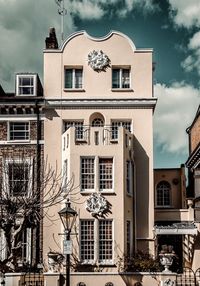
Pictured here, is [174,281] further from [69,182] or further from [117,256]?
[69,182]

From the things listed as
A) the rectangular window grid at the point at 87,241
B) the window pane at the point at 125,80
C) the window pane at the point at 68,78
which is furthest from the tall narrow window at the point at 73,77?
the rectangular window grid at the point at 87,241

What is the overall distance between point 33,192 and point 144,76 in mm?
10319

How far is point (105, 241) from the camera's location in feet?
→ 105

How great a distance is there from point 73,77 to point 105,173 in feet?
22.8

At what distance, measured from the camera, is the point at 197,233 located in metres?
33.7

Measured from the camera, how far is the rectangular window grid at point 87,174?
107 ft

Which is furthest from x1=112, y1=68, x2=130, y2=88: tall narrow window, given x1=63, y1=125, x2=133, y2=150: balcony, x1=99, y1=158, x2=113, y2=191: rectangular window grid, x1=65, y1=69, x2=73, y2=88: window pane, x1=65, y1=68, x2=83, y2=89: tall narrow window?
x1=99, y1=158, x2=113, y2=191: rectangular window grid

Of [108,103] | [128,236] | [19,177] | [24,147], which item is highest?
[108,103]

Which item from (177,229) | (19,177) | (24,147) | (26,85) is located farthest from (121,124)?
(177,229)

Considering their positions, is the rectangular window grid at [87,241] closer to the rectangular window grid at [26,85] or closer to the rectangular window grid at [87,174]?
the rectangular window grid at [87,174]

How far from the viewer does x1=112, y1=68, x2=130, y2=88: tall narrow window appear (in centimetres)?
3559

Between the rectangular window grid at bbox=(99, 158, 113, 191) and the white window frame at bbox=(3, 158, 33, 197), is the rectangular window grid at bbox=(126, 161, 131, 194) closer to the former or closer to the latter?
the rectangular window grid at bbox=(99, 158, 113, 191)

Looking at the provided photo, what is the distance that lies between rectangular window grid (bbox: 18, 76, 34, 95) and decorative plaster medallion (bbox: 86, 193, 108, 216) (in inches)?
333

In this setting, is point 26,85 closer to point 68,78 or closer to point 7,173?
point 68,78
